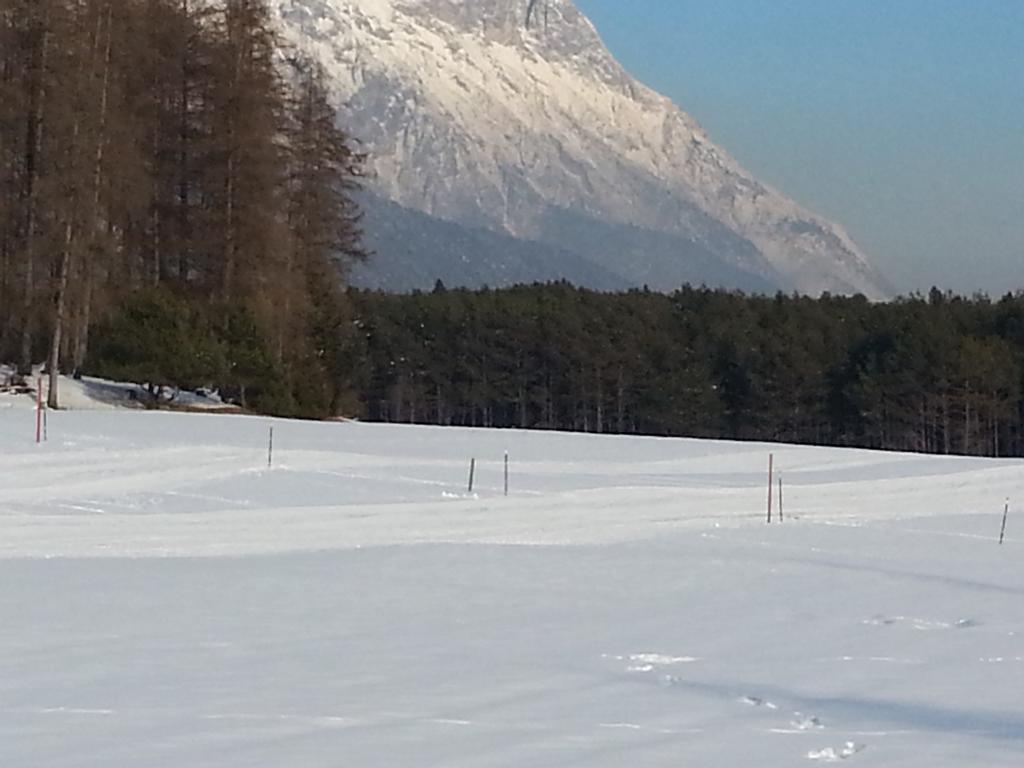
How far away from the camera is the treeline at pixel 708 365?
2904 inches

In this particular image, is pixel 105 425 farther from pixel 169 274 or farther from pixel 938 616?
pixel 938 616

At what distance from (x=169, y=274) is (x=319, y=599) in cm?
3070

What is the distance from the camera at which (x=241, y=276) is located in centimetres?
4284

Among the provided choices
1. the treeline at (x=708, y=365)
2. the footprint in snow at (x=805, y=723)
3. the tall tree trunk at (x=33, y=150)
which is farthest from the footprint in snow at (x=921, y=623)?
the treeline at (x=708, y=365)

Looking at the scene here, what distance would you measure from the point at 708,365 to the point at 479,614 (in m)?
68.5

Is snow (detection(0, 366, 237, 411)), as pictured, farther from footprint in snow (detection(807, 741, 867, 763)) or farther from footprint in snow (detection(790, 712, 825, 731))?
footprint in snow (detection(807, 741, 867, 763))

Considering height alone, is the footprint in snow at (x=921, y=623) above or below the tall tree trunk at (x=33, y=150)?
below

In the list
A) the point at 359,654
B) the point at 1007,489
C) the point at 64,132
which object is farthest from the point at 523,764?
the point at 64,132

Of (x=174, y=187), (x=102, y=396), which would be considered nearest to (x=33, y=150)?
(x=102, y=396)

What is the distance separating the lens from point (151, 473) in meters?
24.9

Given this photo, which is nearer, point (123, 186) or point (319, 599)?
point (319, 599)

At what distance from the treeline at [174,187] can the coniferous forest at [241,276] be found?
0.07 m

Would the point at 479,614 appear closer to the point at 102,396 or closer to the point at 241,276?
the point at 102,396

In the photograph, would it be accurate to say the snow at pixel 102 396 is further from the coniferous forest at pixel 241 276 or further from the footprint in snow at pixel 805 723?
the footprint in snow at pixel 805 723
